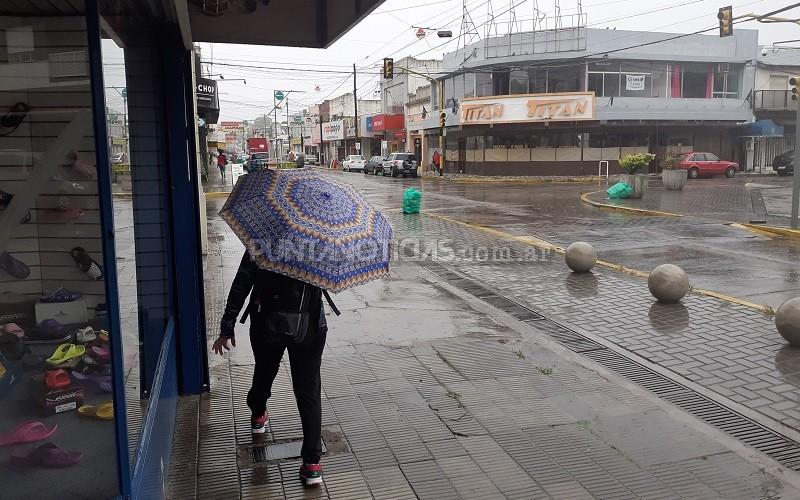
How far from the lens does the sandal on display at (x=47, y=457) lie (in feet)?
7.01

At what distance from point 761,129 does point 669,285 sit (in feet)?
128

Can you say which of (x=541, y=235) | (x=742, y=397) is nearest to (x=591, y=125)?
(x=541, y=235)

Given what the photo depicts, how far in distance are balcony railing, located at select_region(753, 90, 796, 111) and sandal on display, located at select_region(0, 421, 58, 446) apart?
4734 cm

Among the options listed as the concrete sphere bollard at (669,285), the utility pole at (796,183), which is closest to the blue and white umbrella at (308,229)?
the concrete sphere bollard at (669,285)

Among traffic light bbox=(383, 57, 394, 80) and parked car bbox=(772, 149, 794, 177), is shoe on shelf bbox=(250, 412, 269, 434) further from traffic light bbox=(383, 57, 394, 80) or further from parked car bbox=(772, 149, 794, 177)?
parked car bbox=(772, 149, 794, 177)

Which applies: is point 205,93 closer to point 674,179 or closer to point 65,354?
point 65,354

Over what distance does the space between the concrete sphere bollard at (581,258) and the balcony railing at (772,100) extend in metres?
38.7

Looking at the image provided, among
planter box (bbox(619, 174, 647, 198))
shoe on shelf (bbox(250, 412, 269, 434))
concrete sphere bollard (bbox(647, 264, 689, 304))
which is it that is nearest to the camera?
shoe on shelf (bbox(250, 412, 269, 434))

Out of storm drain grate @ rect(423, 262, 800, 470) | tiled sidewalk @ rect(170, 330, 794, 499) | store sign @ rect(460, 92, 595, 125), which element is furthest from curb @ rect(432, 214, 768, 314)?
store sign @ rect(460, 92, 595, 125)

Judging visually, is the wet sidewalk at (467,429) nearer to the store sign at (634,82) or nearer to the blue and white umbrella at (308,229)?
the blue and white umbrella at (308,229)

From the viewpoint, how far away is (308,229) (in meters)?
3.24

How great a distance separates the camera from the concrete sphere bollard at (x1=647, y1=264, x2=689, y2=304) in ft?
26.5

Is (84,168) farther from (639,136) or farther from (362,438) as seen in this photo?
(639,136)

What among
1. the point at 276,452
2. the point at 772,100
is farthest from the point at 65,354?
the point at 772,100
